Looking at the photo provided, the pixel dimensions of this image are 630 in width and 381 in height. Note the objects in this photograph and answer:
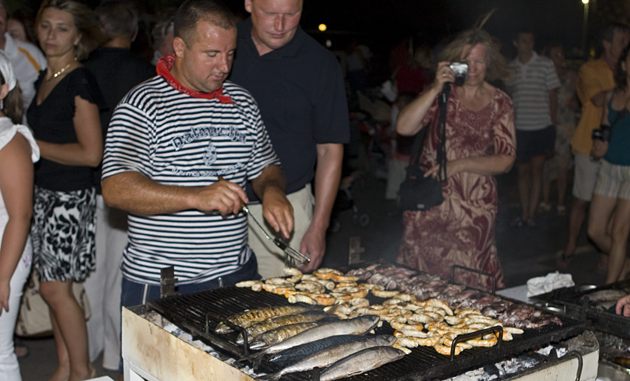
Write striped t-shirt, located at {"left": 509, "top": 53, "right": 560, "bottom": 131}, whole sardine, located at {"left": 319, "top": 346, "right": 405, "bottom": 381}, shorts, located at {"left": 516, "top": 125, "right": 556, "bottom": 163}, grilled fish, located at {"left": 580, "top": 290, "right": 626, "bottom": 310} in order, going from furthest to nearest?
shorts, located at {"left": 516, "top": 125, "right": 556, "bottom": 163}, striped t-shirt, located at {"left": 509, "top": 53, "right": 560, "bottom": 131}, grilled fish, located at {"left": 580, "top": 290, "right": 626, "bottom": 310}, whole sardine, located at {"left": 319, "top": 346, "right": 405, "bottom": 381}

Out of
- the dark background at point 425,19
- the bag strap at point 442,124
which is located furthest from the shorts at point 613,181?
the dark background at point 425,19

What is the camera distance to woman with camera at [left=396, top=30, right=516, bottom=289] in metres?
4.94

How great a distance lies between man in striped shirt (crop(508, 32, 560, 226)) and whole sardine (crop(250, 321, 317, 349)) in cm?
758

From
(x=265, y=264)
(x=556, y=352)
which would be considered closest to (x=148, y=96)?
(x=265, y=264)

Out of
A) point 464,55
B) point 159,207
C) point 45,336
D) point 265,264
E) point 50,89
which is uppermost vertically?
point 464,55

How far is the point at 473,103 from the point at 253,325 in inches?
104

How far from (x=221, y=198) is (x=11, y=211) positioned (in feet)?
4.43

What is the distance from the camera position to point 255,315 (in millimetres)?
2971

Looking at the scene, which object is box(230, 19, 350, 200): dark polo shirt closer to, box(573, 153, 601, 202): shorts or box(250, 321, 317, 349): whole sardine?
box(250, 321, 317, 349): whole sardine

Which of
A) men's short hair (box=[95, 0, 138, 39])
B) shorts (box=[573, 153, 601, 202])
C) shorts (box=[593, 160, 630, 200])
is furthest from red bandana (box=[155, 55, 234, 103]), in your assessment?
shorts (box=[573, 153, 601, 202])

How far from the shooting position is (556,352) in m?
3.04

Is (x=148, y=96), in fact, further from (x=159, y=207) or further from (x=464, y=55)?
(x=464, y=55)

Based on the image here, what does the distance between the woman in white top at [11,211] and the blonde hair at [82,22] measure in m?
0.82

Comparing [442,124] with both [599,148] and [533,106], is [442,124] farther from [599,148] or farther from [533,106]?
[533,106]
